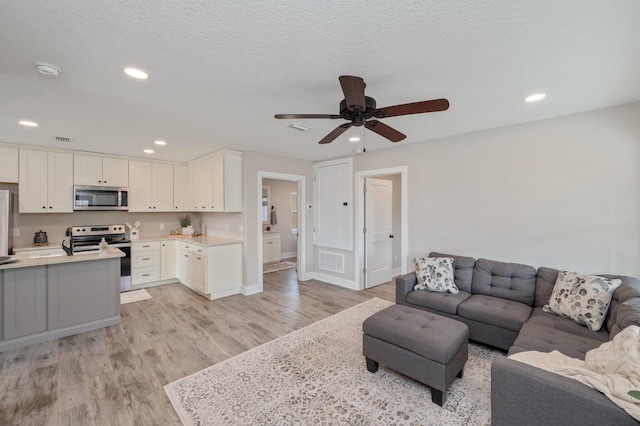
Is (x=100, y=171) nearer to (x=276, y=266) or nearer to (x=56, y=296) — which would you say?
(x=56, y=296)

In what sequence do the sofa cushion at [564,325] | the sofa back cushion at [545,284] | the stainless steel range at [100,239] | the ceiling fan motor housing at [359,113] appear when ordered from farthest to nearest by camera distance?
the stainless steel range at [100,239], the sofa back cushion at [545,284], the sofa cushion at [564,325], the ceiling fan motor housing at [359,113]

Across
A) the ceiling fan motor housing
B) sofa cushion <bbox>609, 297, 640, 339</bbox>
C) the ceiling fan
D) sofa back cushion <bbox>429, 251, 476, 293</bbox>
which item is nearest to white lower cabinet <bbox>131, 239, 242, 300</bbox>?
the ceiling fan

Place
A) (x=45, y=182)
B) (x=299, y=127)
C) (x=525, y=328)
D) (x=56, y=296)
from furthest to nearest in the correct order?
(x=45, y=182) → (x=299, y=127) → (x=56, y=296) → (x=525, y=328)

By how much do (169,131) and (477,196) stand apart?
13.8 feet

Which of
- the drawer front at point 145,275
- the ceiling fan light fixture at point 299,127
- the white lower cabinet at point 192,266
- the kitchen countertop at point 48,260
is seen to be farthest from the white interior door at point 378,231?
the drawer front at point 145,275

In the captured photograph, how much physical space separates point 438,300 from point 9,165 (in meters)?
6.41

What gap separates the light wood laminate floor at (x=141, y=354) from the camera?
1.98m

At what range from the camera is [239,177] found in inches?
184

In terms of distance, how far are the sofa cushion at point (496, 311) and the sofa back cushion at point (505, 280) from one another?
98mm

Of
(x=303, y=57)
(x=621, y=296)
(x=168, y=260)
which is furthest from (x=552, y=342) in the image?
(x=168, y=260)

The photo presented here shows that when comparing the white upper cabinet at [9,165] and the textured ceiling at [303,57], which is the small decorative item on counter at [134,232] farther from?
the textured ceiling at [303,57]

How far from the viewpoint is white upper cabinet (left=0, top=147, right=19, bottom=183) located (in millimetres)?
3955

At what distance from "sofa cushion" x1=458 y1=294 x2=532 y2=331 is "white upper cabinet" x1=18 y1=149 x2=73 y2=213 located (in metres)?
6.20

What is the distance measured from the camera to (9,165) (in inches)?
157
